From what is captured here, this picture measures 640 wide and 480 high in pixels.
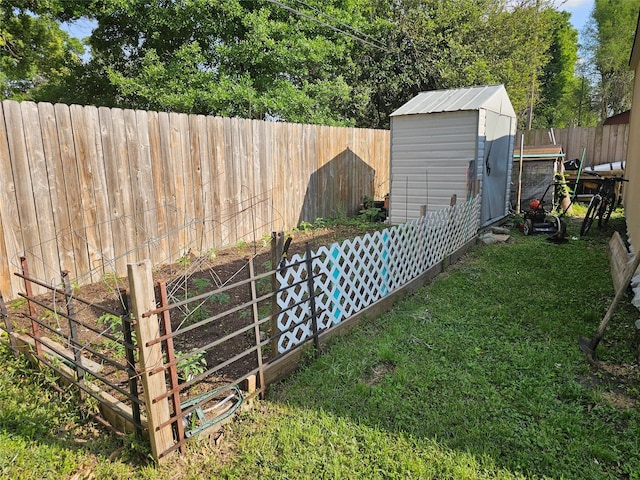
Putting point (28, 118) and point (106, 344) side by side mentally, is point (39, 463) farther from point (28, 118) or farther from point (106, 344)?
point (28, 118)

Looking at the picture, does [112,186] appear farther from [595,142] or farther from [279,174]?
[595,142]

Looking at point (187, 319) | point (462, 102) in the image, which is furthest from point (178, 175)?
point (462, 102)

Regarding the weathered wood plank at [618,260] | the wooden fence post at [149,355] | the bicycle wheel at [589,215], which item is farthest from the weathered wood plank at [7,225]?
the bicycle wheel at [589,215]

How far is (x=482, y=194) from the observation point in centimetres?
725

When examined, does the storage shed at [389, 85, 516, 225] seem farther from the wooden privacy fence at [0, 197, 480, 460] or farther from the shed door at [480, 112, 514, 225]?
the wooden privacy fence at [0, 197, 480, 460]

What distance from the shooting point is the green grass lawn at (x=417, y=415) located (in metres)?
1.99

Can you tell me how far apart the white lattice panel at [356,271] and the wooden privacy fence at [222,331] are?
1 centimetres

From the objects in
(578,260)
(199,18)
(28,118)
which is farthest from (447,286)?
(199,18)

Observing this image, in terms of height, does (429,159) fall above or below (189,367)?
above

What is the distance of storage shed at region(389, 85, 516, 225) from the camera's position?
688cm

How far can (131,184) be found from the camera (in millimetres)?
4641

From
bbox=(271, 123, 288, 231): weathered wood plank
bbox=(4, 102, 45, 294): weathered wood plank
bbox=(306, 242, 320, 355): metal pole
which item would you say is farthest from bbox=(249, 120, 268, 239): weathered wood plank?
bbox=(306, 242, 320, 355): metal pole

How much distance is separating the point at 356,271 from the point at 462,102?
Answer: 4.96m

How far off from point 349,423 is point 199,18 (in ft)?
34.8
